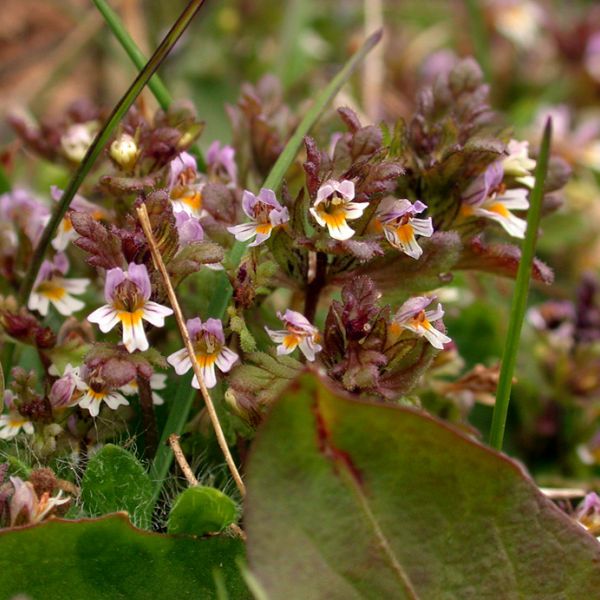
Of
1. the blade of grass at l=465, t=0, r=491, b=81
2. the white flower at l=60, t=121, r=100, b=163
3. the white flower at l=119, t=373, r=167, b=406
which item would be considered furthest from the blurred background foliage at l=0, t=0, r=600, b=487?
the white flower at l=119, t=373, r=167, b=406

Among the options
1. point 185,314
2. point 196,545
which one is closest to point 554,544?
point 196,545

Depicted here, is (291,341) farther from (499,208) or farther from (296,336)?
(499,208)

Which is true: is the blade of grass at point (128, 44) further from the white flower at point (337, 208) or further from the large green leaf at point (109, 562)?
the large green leaf at point (109, 562)

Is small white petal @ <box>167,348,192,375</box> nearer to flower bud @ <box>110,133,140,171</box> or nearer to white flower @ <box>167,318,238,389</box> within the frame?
white flower @ <box>167,318,238,389</box>

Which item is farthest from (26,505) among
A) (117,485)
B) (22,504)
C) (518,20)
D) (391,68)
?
(518,20)

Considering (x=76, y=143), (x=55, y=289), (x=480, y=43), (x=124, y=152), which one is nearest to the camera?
A: (x=124, y=152)

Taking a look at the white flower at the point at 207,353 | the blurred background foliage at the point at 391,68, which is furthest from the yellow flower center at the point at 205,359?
the blurred background foliage at the point at 391,68
